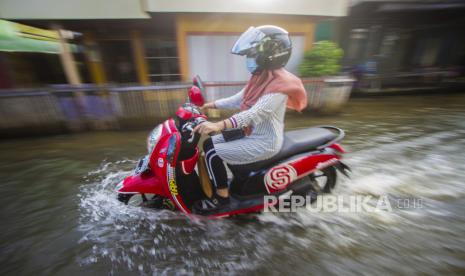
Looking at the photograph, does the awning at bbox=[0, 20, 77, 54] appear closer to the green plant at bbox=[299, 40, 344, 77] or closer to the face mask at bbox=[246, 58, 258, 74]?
the face mask at bbox=[246, 58, 258, 74]

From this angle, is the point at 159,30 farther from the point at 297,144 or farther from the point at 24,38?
the point at 297,144

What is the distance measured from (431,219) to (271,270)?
1884mm

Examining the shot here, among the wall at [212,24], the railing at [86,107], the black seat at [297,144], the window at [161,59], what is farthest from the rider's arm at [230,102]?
the window at [161,59]

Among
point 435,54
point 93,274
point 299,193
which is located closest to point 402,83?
point 435,54

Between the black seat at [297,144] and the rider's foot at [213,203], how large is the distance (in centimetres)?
35

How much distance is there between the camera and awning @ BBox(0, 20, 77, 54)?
5574 millimetres

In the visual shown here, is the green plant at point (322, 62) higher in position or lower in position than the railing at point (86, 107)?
higher

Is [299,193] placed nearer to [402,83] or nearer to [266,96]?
[266,96]

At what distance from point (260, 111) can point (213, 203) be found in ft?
3.58

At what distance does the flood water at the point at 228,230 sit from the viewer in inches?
84.8

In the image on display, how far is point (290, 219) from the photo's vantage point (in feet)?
8.90

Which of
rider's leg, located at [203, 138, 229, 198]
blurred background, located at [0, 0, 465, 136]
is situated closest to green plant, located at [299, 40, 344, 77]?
blurred background, located at [0, 0, 465, 136]

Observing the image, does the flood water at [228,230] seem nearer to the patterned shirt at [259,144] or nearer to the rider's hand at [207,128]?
the patterned shirt at [259,144]

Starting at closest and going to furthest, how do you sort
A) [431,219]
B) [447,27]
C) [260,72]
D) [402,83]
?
[260,72] → [431,219] → [402,83] → [447,27]
